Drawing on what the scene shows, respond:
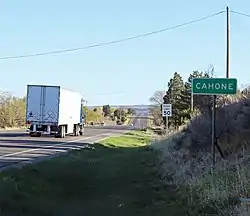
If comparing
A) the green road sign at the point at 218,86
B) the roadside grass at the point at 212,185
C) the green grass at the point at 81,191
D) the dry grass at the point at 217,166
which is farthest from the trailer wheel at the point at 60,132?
the green road sign at the point at 218,86

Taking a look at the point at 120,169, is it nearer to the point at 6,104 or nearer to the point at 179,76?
the point at 6,104

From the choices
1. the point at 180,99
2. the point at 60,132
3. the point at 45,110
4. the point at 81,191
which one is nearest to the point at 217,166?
the point at 81,191

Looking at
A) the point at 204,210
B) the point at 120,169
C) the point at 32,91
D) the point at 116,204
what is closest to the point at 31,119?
the point at 32,91

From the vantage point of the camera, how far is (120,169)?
72.7 feet

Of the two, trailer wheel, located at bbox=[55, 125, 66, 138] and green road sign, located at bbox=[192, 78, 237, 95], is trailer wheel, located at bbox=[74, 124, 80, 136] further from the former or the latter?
green road sign, located at bbox=[192, 78, 237, 95]

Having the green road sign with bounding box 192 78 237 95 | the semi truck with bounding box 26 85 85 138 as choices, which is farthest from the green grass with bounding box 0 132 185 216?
the semi truck with bounding box 26 85 85 138

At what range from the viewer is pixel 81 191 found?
1600 centimetres

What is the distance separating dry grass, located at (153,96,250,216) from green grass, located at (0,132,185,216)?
678 mm

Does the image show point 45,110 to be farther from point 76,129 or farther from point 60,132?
point 76,129

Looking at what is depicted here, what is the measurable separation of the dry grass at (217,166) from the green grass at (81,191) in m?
0.68

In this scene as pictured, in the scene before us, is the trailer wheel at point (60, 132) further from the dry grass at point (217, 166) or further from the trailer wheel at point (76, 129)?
the dry grass at point (217, 166)

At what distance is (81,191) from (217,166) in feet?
13.1

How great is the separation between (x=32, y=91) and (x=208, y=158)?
2849cm

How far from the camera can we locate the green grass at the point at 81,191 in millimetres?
12520
